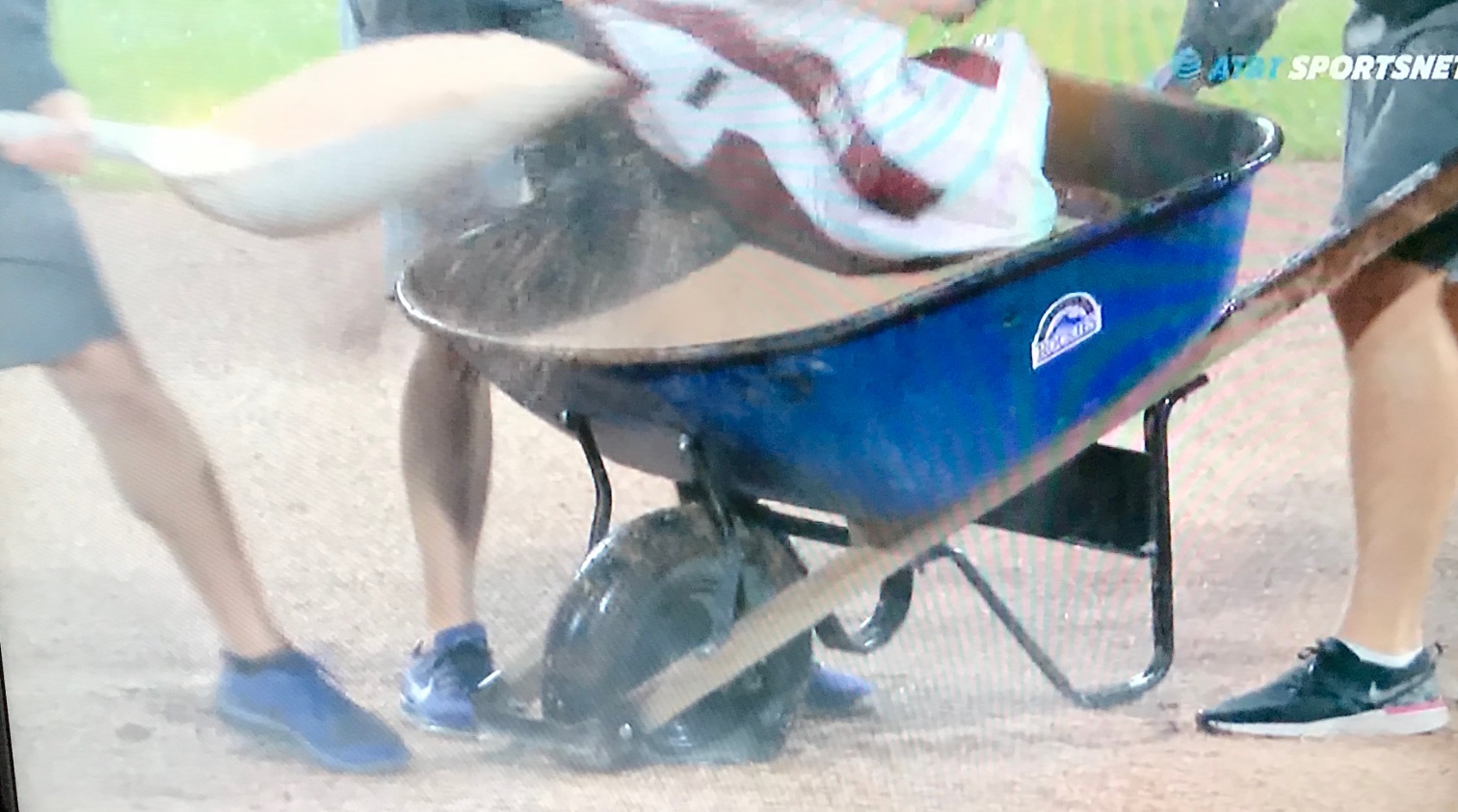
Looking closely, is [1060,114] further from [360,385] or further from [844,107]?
[360,385]

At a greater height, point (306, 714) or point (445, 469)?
point (445, 469)

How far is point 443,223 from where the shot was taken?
2.35ft

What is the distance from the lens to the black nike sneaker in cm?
85

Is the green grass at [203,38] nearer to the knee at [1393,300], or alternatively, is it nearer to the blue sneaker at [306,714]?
the knee at [1393,300]

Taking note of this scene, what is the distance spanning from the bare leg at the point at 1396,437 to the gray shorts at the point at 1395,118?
0.05 m

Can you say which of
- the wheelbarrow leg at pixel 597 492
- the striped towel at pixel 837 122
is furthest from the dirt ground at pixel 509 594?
the striped towel at pixel 837 122

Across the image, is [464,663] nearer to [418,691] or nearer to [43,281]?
[418,691]

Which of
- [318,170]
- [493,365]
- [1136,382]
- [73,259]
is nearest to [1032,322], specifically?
[1136,382]

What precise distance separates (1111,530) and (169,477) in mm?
627

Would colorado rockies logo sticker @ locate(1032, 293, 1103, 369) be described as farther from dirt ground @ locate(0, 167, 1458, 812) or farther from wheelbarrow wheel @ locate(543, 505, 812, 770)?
wheelbarrow wheel @ locate(543, 505, 812, 770)

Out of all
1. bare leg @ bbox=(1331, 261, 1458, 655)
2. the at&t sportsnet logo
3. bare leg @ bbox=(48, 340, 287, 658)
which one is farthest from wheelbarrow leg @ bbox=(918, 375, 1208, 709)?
bare leg @ bbox=(48, 340, 287, 658)

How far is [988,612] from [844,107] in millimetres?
359

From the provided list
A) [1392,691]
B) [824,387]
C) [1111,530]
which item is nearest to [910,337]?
[824,387]

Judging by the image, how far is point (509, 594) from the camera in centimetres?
80
